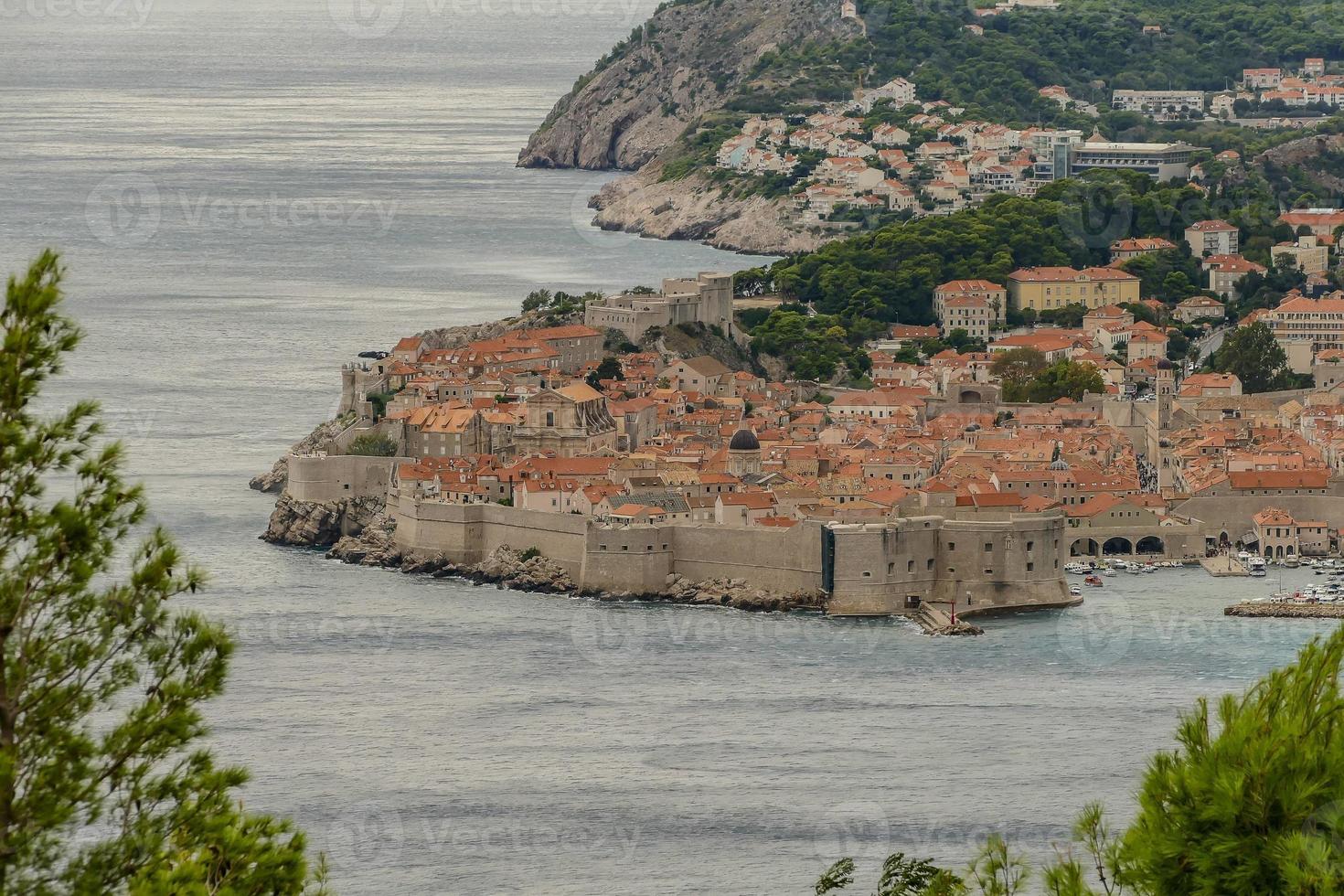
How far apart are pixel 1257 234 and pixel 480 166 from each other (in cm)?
3675

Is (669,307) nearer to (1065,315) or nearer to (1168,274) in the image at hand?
(1065,315)

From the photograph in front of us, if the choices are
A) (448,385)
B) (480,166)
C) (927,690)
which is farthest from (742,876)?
(480,166)

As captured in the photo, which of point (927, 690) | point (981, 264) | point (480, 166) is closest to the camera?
point (927, 690)

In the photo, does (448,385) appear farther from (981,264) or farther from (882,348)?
(981,264)

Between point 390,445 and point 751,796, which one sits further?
point 390,445

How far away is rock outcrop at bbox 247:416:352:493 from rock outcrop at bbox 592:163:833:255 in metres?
24.3

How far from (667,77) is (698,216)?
1587cm

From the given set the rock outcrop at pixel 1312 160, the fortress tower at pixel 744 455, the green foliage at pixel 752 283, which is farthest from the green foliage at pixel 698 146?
the fortress tower at pixel 744 455

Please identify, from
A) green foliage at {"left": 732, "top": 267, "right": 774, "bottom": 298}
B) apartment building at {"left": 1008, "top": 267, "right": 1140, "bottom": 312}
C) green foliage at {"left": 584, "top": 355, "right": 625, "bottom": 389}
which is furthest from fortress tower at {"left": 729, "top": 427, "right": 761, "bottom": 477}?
apartment building at {"left": 1008, "top": 267, "right": 1140, "bottom": 312}

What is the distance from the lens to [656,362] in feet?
128

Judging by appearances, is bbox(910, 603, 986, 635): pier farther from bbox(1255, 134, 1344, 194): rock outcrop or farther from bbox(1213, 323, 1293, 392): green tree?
bbox(1255, 134, 1344, 194): rock outcrop

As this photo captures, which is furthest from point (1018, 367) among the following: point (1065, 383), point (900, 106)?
point (900, 106)

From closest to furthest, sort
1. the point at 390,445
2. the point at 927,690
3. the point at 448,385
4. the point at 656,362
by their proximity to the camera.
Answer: the point at 927,690 → the point at 390,445 → the point at 448,385 → the point at 656,362

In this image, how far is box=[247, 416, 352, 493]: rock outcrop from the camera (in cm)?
3425
